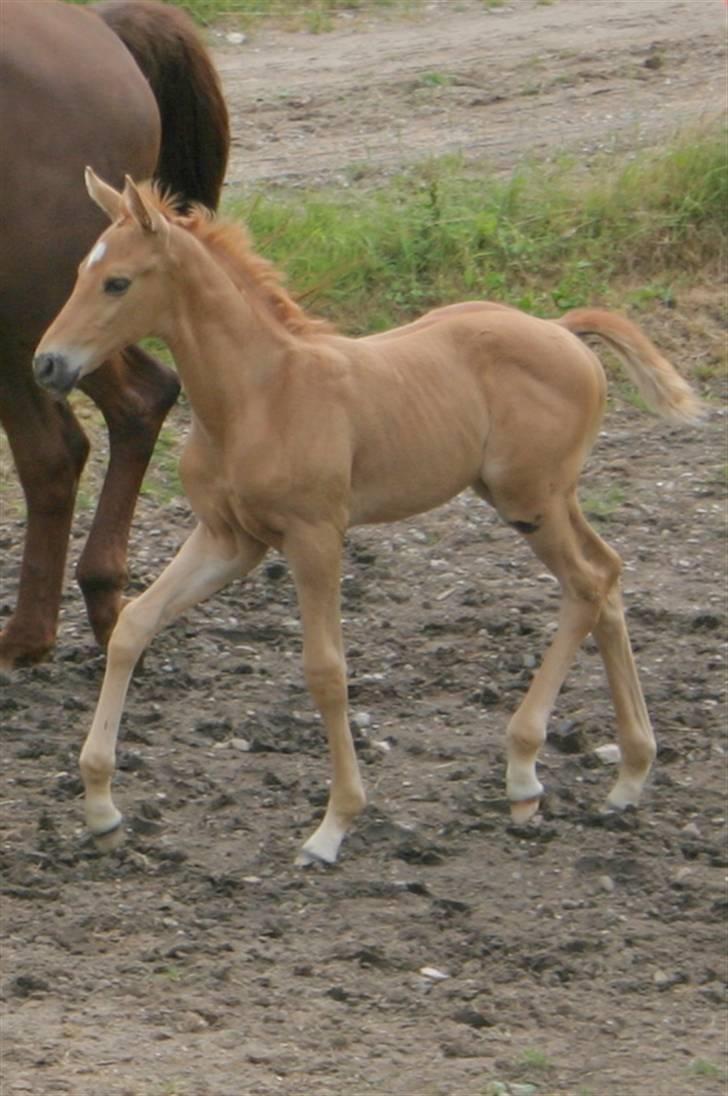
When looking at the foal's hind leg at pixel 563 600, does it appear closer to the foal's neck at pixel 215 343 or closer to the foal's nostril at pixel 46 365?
the foal's neck at pixel 215 343

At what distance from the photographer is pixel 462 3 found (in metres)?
12.4

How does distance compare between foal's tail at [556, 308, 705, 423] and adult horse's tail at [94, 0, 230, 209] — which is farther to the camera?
adult horse's tail at [94, 0, 230, 209]

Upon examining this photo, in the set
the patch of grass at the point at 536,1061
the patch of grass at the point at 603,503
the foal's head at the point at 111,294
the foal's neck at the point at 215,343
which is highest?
the foal's head at the point at 111,294

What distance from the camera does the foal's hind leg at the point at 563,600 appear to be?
193 inches

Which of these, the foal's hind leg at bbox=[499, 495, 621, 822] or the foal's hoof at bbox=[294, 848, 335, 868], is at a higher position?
the foal's hind leg at bbox=[499, 495, 621, 822]

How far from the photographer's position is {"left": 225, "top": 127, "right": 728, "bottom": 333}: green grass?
8.34m

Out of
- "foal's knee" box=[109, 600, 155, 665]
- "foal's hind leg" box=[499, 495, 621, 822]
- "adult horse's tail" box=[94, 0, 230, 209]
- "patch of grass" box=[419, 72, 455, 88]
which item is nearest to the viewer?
"foal's knee" box=[109, 600, 155, 665]

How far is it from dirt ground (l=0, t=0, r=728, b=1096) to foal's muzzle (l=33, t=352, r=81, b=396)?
118 cm

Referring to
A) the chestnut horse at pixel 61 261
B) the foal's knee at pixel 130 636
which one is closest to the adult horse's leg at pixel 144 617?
the foal's knee at pixel 130 636

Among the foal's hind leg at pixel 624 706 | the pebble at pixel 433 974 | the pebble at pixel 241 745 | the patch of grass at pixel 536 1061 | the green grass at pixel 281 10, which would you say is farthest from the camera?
the green grass at pixel 281 10

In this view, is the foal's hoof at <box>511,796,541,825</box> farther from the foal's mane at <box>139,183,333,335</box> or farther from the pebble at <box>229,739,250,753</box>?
the foal's mane at <box>139,183,333,335</box>

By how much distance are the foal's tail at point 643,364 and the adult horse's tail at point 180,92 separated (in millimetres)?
1725

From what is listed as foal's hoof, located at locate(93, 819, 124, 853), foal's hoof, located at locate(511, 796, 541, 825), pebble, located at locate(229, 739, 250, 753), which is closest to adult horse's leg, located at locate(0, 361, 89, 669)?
pebble, located at locate(229, 739, 250, 753)

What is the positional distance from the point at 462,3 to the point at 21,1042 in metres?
9.48
